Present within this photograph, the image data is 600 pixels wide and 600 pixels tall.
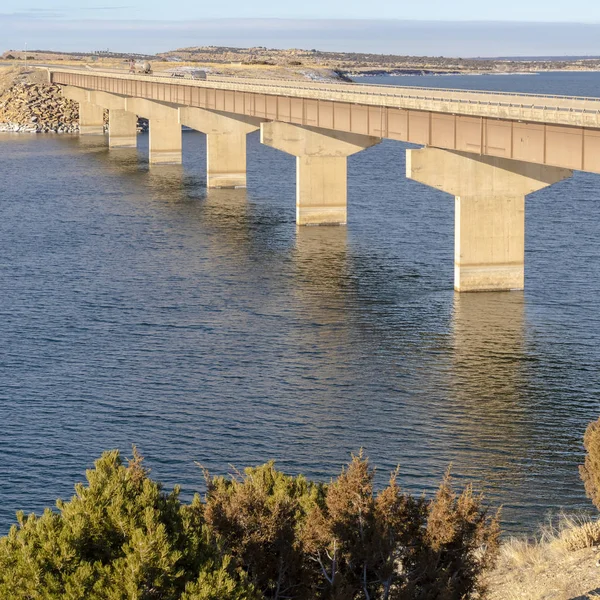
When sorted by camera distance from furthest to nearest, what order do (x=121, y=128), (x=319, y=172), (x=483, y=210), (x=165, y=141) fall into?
(x=121, y=128)
(x=165, y=141)
(x=319, y=172)
(x=483, y=210)

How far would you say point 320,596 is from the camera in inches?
Result: 617

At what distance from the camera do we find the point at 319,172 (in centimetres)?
7106

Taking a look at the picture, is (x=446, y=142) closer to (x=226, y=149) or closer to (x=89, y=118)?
(x=226, y=149)

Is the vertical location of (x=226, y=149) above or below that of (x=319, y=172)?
above

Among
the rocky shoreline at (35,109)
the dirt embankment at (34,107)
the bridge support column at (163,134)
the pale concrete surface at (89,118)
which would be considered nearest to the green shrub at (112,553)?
the bridge support column at (163,134)

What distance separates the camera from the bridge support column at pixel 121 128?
133 m

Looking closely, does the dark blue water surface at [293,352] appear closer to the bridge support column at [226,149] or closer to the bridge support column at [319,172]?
the bridge support column at [319,172]

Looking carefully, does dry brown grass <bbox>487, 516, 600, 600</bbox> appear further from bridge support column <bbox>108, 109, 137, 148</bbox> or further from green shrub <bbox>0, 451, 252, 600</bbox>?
bridge support column <bbox>108, 109, 137, 148</bbox>

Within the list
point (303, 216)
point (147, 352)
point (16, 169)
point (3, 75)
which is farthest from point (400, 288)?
point (3, 75)

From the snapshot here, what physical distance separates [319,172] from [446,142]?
21.7 m

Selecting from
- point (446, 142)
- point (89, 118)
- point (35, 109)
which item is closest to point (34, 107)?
point (35, 109)

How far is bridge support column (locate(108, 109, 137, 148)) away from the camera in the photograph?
133375 mm

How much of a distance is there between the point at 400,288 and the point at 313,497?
36092 millimetres

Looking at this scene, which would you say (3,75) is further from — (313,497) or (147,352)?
(313,497)
